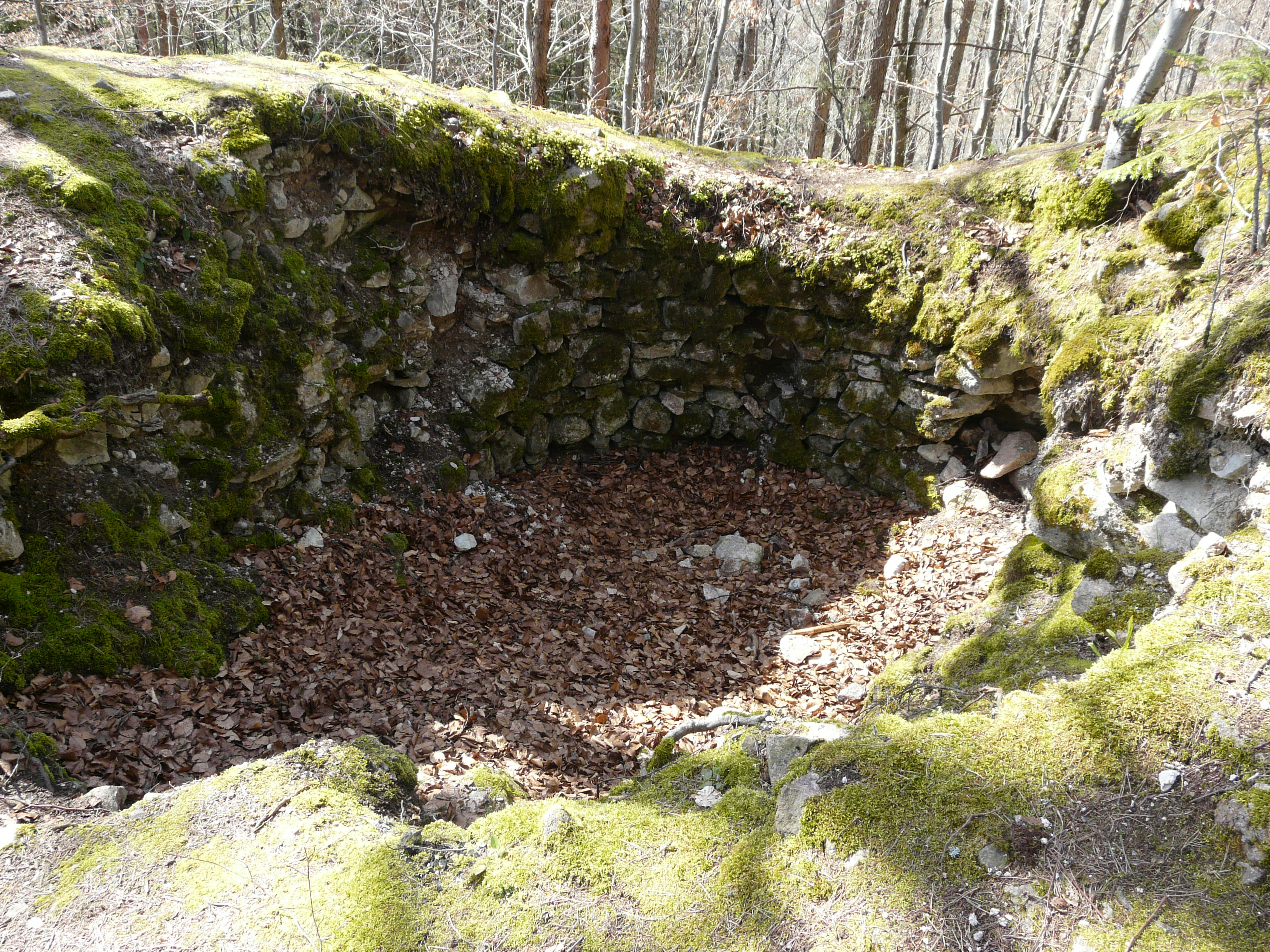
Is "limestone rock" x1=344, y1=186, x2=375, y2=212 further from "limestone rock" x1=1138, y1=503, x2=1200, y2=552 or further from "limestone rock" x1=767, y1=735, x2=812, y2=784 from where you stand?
"limestone rock" x1=1138, y1=503, x2=1200, y2=552

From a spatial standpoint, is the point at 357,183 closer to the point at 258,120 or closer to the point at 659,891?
the point at 258,120

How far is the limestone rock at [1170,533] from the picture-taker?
3.92 meters

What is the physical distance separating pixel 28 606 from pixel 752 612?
469 cm

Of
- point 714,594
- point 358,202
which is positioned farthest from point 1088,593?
point 358,202

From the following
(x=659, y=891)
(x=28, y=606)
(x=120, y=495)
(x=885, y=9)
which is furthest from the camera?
(x=885, y=9)

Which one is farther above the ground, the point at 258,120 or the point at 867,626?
the point at 258,120

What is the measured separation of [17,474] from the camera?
12.2ft

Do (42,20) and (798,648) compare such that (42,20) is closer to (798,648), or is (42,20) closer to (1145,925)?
(798,648)

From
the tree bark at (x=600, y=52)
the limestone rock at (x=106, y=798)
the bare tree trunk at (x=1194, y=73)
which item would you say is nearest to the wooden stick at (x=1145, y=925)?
the limestone rock at (x=106, y=798)

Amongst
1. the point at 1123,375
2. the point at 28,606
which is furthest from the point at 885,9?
the point at 28,606

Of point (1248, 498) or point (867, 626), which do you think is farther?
point (867, 626)

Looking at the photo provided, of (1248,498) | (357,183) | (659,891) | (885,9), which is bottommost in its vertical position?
(659,891)

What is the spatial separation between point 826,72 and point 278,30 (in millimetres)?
8649

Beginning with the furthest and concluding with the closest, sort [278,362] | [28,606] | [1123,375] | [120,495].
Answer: [278,362]
[1123,375]
[120,495]
[28,606]
